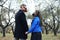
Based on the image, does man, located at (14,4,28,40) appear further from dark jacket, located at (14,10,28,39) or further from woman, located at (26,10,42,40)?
woman, located at (26,10,42,40)

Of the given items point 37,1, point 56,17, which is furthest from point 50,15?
point 37,1

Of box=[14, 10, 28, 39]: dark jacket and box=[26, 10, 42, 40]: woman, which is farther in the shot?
box=[26, 10, 42, 40]: woman

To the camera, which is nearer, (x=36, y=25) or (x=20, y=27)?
(x=20, y=27)

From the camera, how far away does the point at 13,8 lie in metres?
37.0

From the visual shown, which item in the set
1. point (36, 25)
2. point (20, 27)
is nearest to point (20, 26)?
point (20, 27)

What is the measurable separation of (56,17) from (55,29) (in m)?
2.10

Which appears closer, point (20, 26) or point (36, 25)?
point (20, 26)

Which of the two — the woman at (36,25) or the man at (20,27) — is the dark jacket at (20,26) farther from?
the woman at (36,25)

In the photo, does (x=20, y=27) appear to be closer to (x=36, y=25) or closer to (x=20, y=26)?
(x=20, y=26)

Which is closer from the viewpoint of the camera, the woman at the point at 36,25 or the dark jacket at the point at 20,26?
the dark jacket at the point at 20,26

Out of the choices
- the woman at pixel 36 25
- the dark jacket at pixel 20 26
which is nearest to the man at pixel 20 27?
the dark jacket at pixel 20 26

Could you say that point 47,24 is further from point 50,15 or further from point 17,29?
point 17,29

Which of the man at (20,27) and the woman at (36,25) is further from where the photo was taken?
the woman at (36,25)

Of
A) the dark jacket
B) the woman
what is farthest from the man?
the woman
